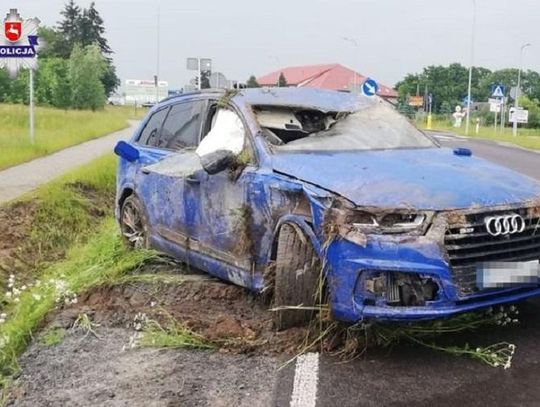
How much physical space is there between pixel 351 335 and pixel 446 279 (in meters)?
0.80

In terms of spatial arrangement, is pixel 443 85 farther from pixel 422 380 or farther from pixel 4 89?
pixel 422 380

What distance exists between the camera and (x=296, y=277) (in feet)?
15.2

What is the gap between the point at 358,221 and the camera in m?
4.29

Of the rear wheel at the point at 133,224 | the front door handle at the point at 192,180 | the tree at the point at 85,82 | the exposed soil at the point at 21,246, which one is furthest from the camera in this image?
the tree at the point at 85,82

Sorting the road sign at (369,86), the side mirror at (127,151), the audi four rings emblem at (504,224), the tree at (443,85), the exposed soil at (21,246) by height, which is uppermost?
the tree at (443,85)

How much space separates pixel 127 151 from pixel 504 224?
398 cm

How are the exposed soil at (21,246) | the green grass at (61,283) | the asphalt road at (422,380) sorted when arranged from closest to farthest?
the asphalt road at (422,380) → the green grass at (61,283) → the exposed soil at (21,246)

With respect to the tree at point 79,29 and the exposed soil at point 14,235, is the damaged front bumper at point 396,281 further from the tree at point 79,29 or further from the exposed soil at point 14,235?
the tree at point 79,29

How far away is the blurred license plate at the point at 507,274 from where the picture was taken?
4293 millimetres

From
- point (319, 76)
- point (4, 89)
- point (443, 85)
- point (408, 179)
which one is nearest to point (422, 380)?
point (408, 179)

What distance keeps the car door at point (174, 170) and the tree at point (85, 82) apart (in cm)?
7014

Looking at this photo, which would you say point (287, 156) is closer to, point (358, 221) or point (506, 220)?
point (358, 221)

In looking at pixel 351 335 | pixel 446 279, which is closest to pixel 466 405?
pixel 446 279

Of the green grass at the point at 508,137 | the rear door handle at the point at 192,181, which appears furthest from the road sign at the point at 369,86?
the rear door handle at the point at 192,181
